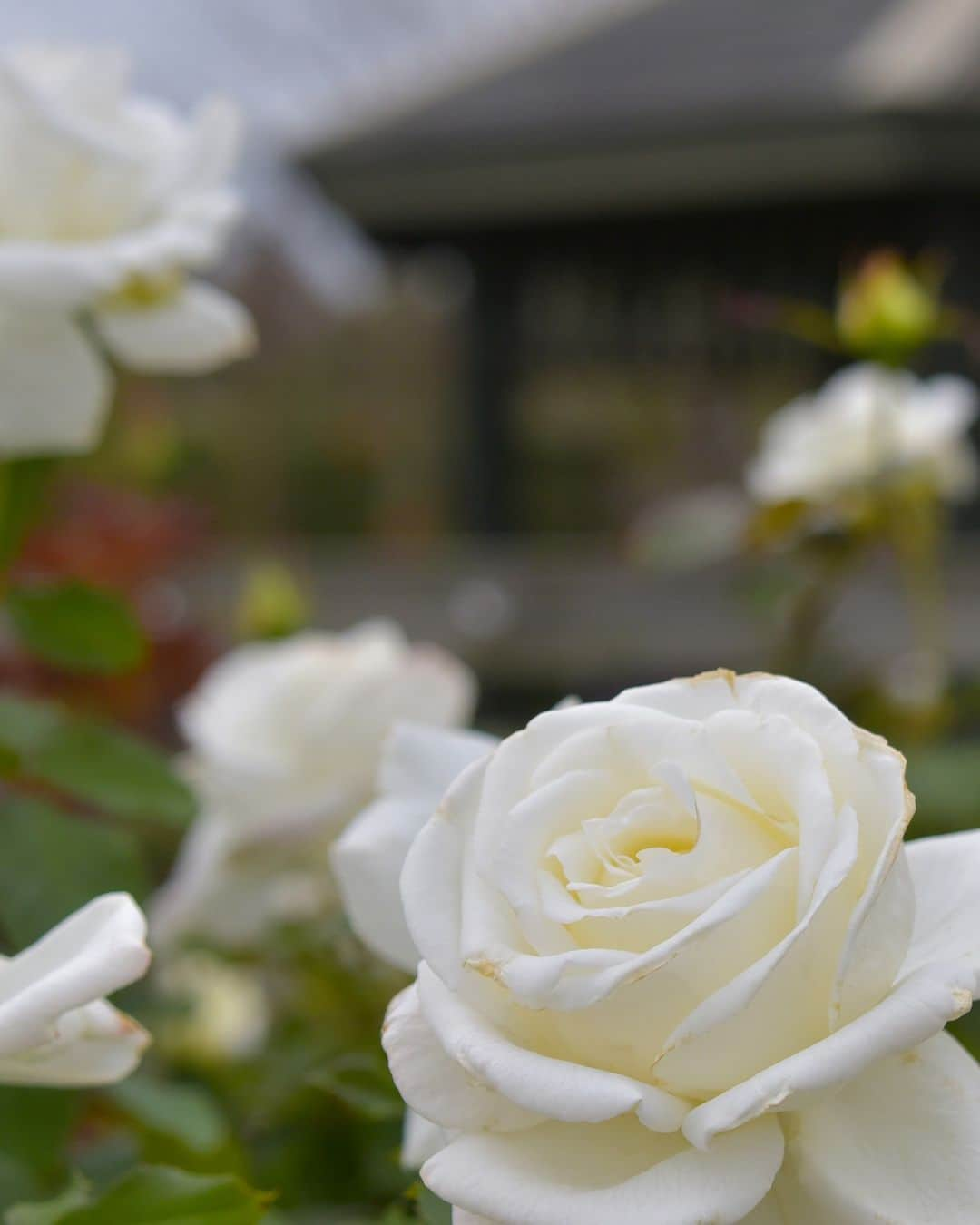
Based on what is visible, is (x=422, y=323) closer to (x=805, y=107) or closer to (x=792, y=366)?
(x=792, y=366)

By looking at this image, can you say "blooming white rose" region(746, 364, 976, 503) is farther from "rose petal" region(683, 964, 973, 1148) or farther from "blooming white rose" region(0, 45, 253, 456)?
"rose petal" region(683, 964, 973, 1148)

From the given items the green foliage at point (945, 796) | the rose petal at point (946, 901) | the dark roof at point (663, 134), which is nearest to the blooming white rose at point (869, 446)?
the green foliage at point (945, 796)

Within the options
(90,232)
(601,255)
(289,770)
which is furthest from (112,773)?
(601,255)

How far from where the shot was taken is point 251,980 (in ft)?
3.50

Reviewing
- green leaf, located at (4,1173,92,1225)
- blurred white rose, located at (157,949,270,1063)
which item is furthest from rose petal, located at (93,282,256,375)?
green leaf, located at (4,1173,92,1225)

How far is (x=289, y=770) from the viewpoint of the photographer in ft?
2.21

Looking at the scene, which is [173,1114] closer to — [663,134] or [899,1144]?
[899,1144]

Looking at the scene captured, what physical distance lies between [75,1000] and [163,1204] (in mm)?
87

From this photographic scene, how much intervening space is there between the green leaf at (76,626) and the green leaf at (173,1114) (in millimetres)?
186

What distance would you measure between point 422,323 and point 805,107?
638cm

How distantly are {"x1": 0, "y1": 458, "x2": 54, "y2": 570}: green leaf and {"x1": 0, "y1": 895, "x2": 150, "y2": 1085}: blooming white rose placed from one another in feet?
1.12

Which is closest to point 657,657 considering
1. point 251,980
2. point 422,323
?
point 251,980

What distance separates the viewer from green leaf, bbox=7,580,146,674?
633 millimetres

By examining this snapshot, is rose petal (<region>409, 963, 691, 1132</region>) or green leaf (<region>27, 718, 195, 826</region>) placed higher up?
rose petal (<region>409, 963, 691, 1132</region>)
